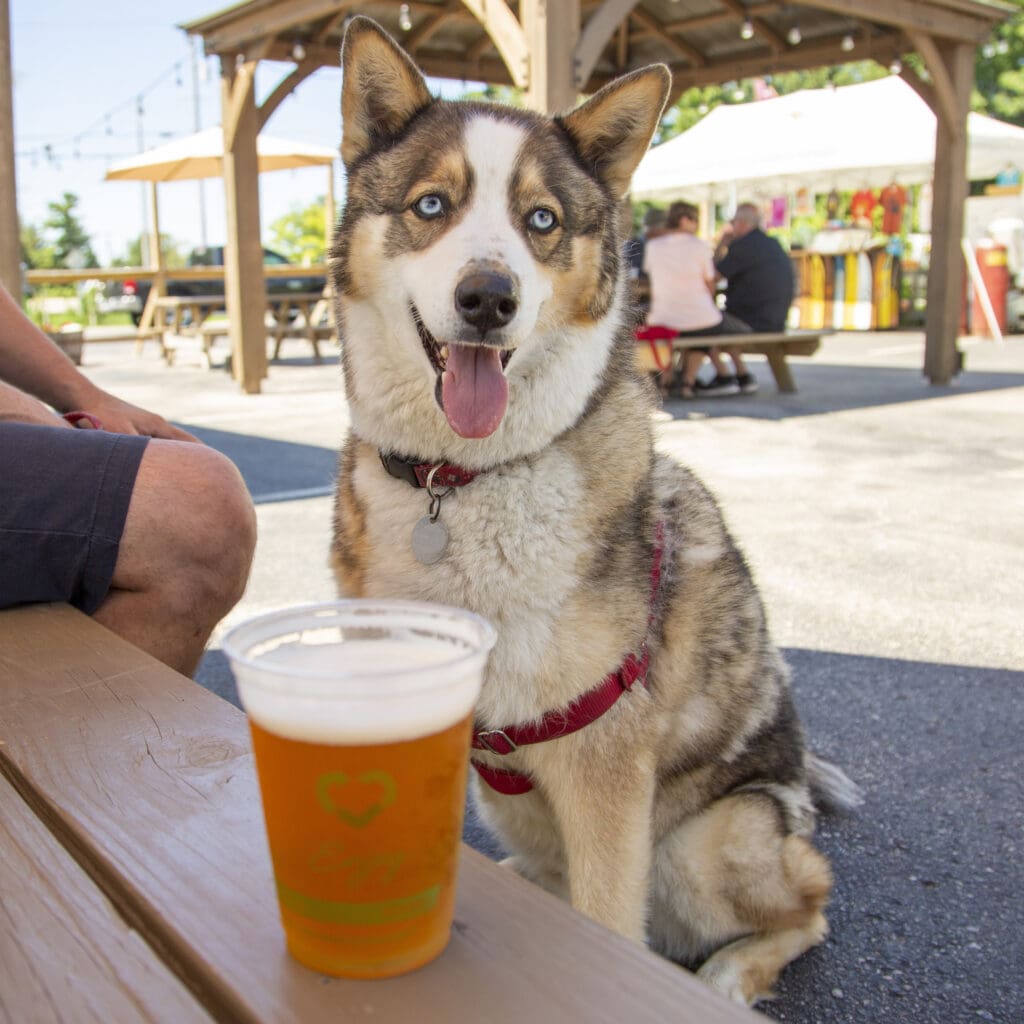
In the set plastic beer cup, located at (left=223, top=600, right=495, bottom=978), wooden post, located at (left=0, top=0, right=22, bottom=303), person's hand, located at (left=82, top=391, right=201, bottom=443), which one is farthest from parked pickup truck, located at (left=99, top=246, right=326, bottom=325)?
plastic beer cup, located at (left=223, top=600, right=495, bottom=978)

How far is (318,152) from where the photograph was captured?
15.5 meters

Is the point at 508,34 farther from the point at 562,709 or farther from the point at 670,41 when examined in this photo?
the point at 562,709

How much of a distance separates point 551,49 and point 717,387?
4148 mm

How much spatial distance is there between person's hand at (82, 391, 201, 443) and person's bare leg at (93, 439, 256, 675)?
313mm

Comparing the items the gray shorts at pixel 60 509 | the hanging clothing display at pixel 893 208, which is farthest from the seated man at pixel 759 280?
the hanging clothing display at pixel 893 208

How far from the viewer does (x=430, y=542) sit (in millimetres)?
1634

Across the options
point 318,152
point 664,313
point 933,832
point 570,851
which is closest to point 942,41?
point 664,313

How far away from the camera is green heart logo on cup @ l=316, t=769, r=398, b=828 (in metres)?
0.68

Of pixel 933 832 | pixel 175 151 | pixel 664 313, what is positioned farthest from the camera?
pixel 175 151

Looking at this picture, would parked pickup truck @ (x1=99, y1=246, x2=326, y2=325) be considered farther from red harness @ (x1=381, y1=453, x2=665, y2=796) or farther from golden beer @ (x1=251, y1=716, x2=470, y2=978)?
golden beer @ (x1=251, y1=716, x2=470, y2=978)

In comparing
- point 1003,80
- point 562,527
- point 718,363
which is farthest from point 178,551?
point 1003,80

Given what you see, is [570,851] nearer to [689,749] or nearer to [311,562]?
[689,749]

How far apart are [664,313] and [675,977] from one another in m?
8.96

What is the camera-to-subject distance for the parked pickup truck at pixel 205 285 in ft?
71.4
